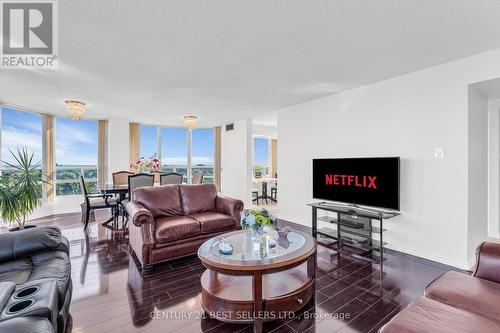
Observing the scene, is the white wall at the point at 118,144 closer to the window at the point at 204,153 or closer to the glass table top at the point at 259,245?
the window at the point at 204,153

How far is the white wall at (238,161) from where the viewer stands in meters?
6.53

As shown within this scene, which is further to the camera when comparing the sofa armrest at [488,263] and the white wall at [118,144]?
the white wall at [118,144]

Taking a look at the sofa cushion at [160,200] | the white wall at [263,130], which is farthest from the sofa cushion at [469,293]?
the white wall at [263,130]

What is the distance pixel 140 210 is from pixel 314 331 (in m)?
2.24

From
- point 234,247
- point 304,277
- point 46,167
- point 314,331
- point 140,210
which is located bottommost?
point 314,331

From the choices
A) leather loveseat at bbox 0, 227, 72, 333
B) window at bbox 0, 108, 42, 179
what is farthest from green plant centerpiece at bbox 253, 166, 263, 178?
leather loveseat at bbox 0, 227, 72, 333

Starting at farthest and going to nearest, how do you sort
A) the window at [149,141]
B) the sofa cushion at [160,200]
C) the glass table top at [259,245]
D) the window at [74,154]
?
the window at [149,141] < the window at [74,154] < the sofa cushion at [160,200] < the glass table top at [259,245]

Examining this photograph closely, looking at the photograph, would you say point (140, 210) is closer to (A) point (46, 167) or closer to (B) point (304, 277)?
(B) point (304, 277)

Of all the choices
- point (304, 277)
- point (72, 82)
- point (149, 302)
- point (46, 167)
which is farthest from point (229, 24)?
point (46, 167)

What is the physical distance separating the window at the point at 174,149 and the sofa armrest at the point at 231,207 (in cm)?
445

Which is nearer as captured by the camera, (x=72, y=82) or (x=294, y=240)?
(x=294, y=240)

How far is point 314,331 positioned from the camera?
1.84 metres

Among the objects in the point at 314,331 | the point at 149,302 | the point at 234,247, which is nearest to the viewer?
the point at 314,331

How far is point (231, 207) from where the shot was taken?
3.73 meters
